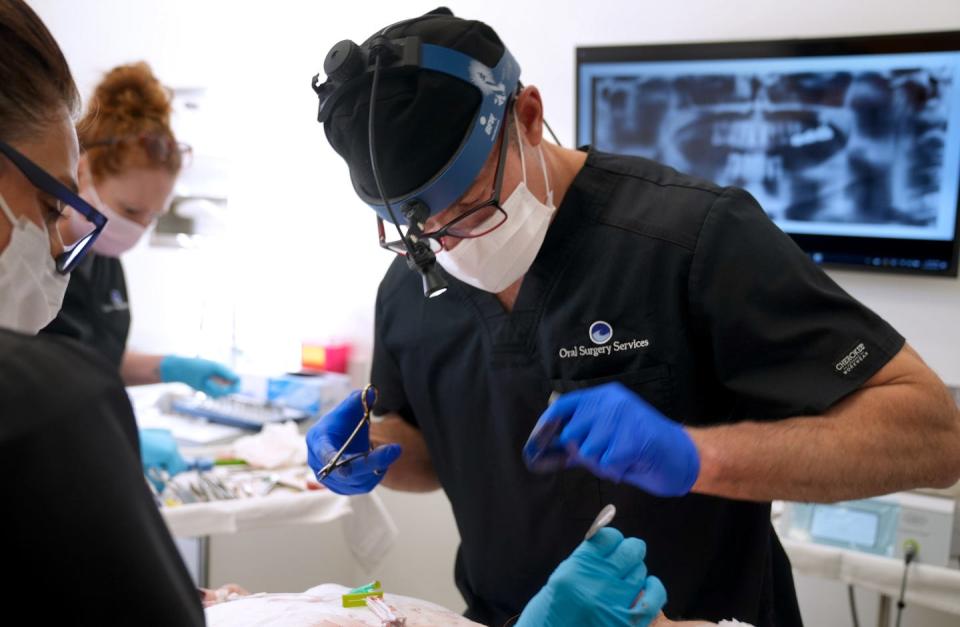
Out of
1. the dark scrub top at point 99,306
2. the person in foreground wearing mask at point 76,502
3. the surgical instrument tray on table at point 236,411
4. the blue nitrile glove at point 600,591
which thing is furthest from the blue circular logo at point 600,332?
the surgical instrument tray on table at point 236,411

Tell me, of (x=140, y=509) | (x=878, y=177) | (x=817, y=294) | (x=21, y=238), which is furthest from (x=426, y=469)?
(x=878, y=177)

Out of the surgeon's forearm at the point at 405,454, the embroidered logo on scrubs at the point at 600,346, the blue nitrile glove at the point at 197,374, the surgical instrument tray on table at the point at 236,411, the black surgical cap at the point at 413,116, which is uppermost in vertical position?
the black surgical cap at the point at 413,116

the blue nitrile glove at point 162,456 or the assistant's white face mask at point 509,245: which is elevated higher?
the assistant's white face mask at point 509,245

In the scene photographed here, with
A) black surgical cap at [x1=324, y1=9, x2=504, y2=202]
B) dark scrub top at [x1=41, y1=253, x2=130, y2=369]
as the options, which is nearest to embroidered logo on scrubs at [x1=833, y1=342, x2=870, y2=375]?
black surgical cap at [x1=324, y1=9, x2=504, y2=202]

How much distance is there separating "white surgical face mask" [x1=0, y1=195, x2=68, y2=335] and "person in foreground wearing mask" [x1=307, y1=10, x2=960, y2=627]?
0.44m

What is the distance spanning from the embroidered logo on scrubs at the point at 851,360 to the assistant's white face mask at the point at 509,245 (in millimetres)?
499

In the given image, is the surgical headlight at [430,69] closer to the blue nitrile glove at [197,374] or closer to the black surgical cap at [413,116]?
the black surgical cap at [413,116]

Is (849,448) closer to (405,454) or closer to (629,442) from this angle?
(629,442)

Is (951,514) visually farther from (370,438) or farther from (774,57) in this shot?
(370,438)

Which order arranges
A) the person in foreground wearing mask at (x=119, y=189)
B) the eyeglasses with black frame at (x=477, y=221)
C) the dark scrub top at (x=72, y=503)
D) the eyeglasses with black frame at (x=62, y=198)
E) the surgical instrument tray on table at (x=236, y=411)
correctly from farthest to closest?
1. the surgical instrument tray on table at (x=236, y=411)
2. the person in foreground wearing mask at (x=119, y=189)
3. the eyeglasses with black frame at (x=477, y=221)
4. the eyeglasses with black frame at (x=62, y=198)
5. the dark scrub top at (x=72, y=503)

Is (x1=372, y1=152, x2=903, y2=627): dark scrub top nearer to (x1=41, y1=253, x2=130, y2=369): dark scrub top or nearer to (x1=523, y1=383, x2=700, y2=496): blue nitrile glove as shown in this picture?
(x1=523, y1=383, x2=700, y2=496): blue nitrile glove

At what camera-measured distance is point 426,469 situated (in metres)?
1.74

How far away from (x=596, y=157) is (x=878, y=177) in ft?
4.82

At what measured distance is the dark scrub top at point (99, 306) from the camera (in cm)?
264
